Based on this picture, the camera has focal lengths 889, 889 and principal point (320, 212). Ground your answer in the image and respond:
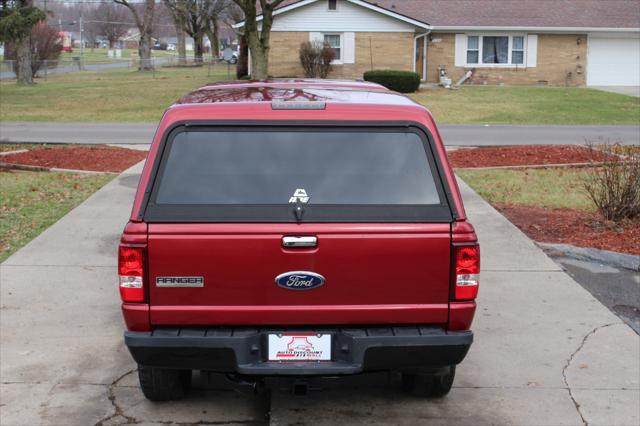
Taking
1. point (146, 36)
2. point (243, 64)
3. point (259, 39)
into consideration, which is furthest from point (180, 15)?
point (259, 39)

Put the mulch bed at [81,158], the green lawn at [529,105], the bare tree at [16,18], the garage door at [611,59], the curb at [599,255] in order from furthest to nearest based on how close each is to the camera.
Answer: the garage door at [611,59] < the bare tree at [16,18] < the green lawn at [529,105] < the mulch bed at [81,158] < the curb at [599,255]

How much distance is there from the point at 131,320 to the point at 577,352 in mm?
3409

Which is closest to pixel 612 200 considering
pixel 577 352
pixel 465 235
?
pixel 577 352

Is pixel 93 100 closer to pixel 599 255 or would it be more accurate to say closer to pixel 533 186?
pixel 533 186

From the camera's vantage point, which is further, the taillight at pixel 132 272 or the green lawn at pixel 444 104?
the green lawn at pixel 444 104

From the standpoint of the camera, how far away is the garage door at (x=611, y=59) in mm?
41562

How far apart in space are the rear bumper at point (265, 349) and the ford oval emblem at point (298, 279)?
274 mm

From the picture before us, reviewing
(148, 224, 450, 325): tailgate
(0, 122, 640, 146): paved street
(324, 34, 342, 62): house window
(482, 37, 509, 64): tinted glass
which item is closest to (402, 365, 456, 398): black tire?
(148, 224, 450, 325): tailgate

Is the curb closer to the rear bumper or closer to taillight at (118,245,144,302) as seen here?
the rear bumper

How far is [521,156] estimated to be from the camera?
16.5m

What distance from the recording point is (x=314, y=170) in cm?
465

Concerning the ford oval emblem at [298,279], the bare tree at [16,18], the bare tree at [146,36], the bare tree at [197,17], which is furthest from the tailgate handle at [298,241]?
the bare tree at [197,17]

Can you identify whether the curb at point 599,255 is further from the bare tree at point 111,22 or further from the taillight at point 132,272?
the bare tree at point 111,22

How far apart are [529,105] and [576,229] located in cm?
2118
